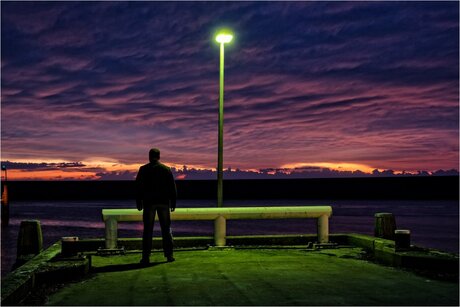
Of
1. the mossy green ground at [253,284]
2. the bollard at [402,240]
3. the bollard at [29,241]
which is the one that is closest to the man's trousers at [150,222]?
the mossy green ground at [253,284]

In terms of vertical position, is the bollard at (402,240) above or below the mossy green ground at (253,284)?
above

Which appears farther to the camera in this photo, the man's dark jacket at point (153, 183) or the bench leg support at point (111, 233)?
the bench leg support at point (111, 233)

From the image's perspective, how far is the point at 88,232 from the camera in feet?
124

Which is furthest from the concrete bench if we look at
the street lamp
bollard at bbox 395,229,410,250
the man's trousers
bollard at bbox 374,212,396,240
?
bollard at bbox 395,229,410,250

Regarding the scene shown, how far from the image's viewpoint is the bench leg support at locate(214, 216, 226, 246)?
37.7ft

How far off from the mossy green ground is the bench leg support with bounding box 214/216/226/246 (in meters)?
1.31

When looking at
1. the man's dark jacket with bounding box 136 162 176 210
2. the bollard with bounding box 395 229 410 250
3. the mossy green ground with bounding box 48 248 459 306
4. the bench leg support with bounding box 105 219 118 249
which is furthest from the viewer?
the bench leg support with bounding box 105 219 118 249

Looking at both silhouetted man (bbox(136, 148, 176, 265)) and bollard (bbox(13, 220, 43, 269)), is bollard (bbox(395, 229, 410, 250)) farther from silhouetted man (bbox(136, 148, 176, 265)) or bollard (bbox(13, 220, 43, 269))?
bollard (bbox(13, 220, 43, 269))

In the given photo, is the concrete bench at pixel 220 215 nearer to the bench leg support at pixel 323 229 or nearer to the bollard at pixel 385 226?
the bench leg support at pixel 323 229

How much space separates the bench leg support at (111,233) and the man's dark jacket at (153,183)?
165 cm

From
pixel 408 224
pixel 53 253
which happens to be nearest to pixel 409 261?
pixel 53 253

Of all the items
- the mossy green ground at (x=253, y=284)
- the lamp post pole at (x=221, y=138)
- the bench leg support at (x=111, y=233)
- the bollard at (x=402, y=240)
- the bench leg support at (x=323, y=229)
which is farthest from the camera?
the lamp post pole at (x=221, y=138)

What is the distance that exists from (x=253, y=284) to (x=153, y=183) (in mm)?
2836

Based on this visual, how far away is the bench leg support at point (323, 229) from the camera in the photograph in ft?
38.8
